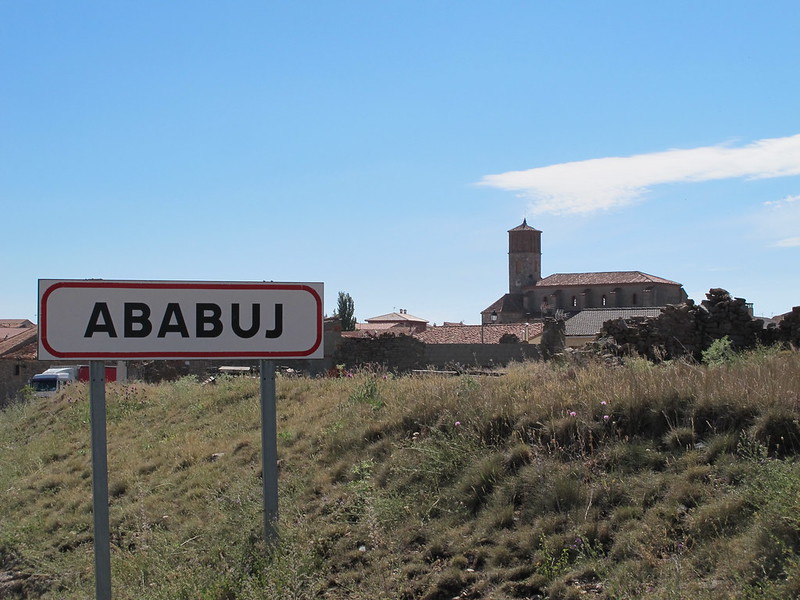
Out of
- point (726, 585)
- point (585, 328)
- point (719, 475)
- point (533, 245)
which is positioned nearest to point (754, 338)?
point (719, 475)

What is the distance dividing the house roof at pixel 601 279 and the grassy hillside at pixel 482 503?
108 m

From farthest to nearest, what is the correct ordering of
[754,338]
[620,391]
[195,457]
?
[754,338], [195,457], [620,391]

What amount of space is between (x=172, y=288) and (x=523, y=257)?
133 meters

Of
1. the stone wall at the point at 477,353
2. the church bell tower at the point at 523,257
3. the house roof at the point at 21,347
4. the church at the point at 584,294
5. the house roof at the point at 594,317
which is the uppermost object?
the church bell tower at the point at 523,257

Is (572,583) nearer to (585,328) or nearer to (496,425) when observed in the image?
(496,425)

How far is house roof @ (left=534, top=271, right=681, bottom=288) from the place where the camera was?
4402 inches

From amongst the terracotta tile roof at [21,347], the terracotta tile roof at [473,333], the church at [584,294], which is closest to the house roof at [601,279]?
the church at [584,294]

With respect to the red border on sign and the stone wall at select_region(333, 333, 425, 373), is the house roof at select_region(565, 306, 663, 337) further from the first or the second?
the red border on sign

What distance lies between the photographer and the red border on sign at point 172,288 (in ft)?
16.2

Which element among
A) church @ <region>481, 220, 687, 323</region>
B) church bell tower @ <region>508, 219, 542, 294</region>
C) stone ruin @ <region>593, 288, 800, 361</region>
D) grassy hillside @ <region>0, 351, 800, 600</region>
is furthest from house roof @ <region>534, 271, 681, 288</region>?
grassy hillside @ <region>0, 351, 800, 600</region>

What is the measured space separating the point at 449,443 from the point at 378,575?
1549 millimetres

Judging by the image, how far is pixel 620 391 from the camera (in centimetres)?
643

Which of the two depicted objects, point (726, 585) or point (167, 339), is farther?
point (167, 339)

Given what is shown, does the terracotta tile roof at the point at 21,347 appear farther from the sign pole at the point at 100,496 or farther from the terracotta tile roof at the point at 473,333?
the sign pole at the point at 100,496
